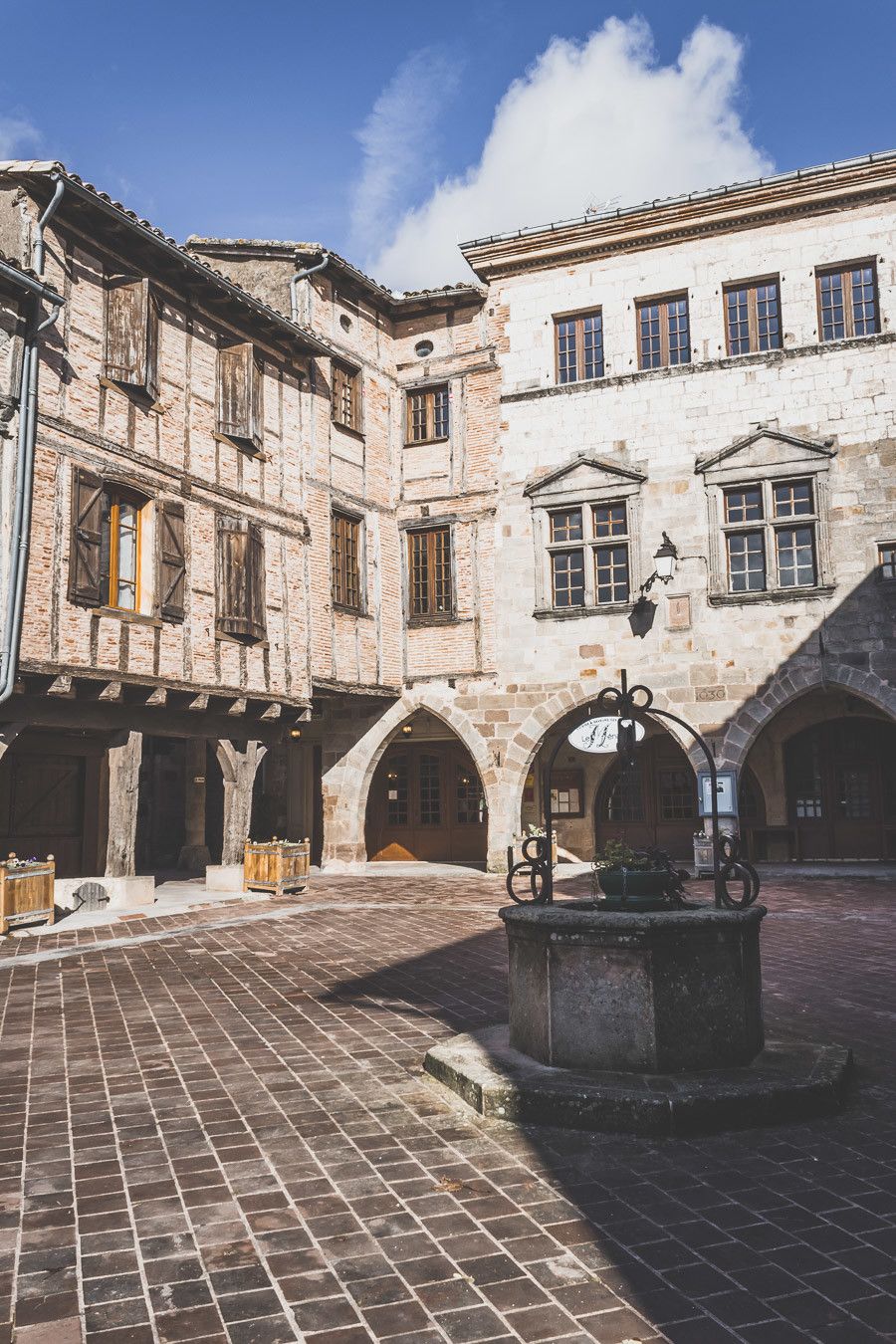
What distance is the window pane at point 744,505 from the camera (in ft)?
54.4

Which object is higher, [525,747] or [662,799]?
[525,747]

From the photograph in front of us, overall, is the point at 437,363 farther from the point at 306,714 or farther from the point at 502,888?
the point at 502,888

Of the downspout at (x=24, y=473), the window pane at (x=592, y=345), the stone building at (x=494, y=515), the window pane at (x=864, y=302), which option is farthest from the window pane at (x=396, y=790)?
the window pane at (x=864, y=302)

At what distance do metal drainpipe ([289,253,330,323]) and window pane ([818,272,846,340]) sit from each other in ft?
27.0

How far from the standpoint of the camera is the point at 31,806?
16.0 meters

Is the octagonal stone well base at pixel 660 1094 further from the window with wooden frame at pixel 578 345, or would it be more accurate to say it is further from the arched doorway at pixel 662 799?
the window with wooden frame at pixel 578 345

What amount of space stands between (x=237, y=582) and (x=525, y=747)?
594 cm

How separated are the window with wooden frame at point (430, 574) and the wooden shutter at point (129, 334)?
6542mm

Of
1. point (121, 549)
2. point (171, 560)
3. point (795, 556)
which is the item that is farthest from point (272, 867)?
point (795, 556)

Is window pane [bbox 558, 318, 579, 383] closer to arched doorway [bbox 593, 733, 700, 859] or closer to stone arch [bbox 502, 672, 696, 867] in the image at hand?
stone arch [bbox 502, 672, 696, 867]

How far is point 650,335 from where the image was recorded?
1756 cm

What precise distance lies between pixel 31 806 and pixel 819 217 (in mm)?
15901

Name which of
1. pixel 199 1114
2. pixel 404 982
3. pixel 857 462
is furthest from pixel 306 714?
pixel 199 1114

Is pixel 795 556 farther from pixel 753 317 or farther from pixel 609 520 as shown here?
pixel 753 317
